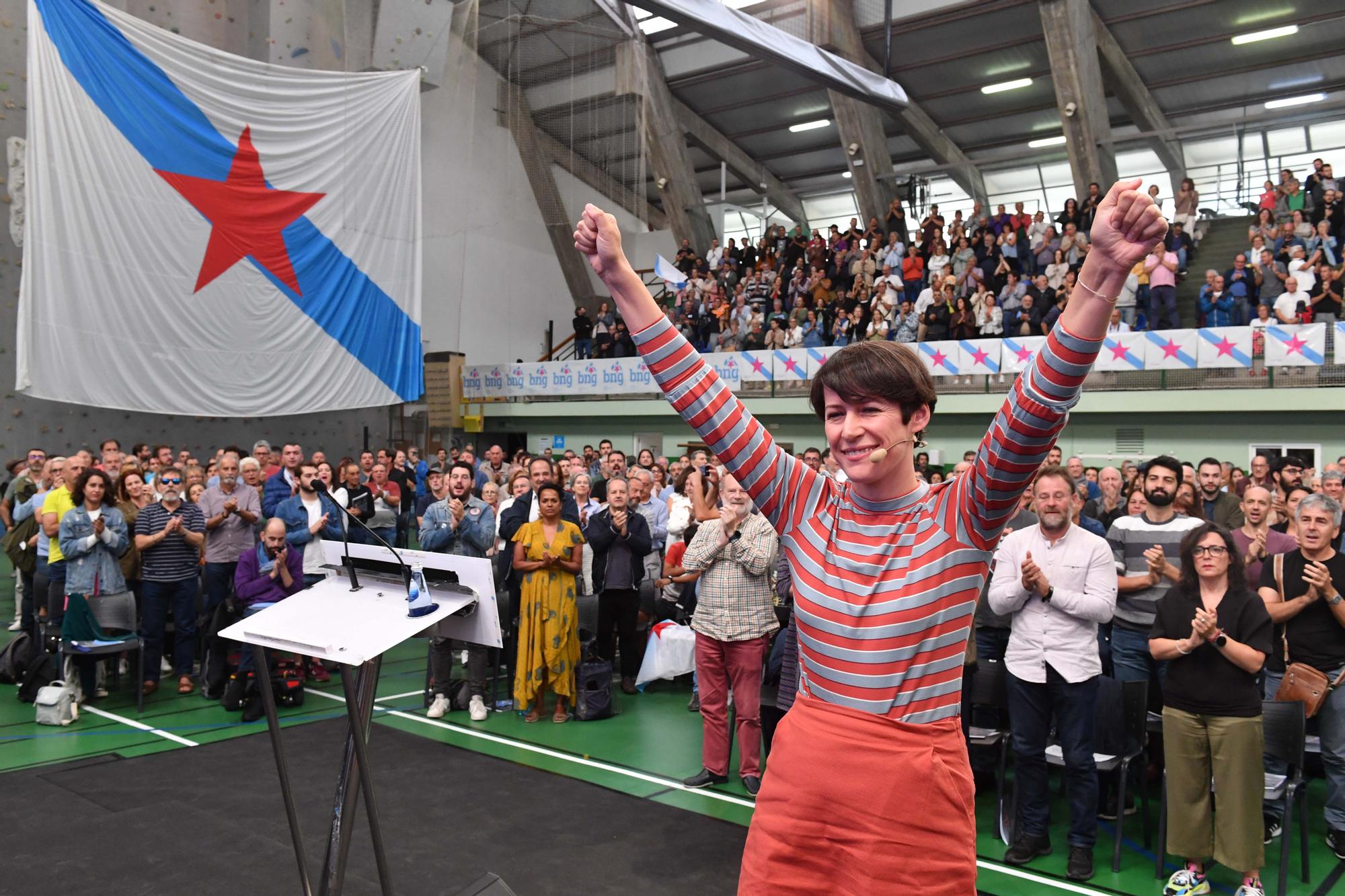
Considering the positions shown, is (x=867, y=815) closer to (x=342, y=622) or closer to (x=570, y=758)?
(x=342, y=622)

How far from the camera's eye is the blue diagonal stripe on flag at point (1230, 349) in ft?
38.1

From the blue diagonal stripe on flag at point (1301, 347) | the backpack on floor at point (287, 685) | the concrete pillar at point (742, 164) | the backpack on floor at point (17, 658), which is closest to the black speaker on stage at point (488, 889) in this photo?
the backpack on floor at point (287, 685)

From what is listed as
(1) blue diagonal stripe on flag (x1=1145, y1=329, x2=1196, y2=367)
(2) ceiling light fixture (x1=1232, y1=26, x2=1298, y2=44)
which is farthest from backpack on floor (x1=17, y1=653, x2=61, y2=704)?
(2) ceiling light fixture (x1=1232, y1=26, x2=1298, y2=44)

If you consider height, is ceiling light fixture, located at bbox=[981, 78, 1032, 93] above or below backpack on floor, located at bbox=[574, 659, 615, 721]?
above

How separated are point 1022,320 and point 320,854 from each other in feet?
38.4

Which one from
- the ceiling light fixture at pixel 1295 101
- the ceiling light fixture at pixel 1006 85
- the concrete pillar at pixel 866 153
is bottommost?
the concrete pillar at pixel 866 153

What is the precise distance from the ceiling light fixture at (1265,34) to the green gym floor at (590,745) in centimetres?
1441

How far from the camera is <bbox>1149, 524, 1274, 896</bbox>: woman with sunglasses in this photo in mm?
3832

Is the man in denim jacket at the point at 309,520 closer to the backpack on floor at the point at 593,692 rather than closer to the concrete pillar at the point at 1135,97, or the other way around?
the backpack on floor at the point at 593,692

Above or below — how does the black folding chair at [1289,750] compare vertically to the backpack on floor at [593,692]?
above

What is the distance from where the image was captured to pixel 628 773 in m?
5.43

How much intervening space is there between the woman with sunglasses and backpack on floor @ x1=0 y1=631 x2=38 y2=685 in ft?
23.5

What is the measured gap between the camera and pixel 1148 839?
455 cm

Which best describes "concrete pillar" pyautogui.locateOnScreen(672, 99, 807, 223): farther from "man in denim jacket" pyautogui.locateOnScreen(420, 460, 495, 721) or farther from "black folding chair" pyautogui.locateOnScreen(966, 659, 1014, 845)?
"black folding chair" pyautogui.locateOnScreen(966, 659, 1014, 845)
